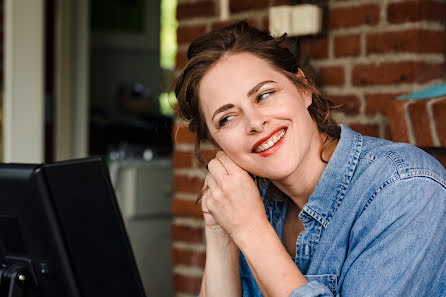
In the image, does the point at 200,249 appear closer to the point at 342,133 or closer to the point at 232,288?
the point at 232,288

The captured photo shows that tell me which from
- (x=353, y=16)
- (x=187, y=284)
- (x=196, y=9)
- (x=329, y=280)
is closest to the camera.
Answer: (x=329, y=280)

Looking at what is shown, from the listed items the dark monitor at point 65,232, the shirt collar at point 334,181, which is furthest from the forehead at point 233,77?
the dark monitor at point 65,232

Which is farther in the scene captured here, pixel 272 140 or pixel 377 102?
pixel 377 102

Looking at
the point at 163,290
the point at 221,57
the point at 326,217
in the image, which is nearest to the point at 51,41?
the point at 163,290

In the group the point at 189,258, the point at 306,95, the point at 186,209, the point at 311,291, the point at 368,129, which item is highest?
the point at 306,95

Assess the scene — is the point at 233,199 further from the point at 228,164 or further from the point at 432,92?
the point at 432,92

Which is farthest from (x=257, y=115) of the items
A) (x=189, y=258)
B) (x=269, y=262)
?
(x=189, y=258)

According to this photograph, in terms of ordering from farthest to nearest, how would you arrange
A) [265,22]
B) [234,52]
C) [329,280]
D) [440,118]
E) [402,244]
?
[265,22] → [440,118] → [234,52] → [329,280] → [402,244]

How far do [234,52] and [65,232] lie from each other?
648mm

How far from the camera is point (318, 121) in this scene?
1511mm

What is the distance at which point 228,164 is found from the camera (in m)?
1.40

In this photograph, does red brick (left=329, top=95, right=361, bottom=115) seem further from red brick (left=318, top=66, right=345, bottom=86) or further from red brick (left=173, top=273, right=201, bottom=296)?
red brick (left=173, top=273, right=201, bottom=296)

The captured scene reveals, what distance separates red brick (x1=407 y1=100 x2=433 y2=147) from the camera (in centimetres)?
154

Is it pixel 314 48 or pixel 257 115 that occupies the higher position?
pixel 314 48
